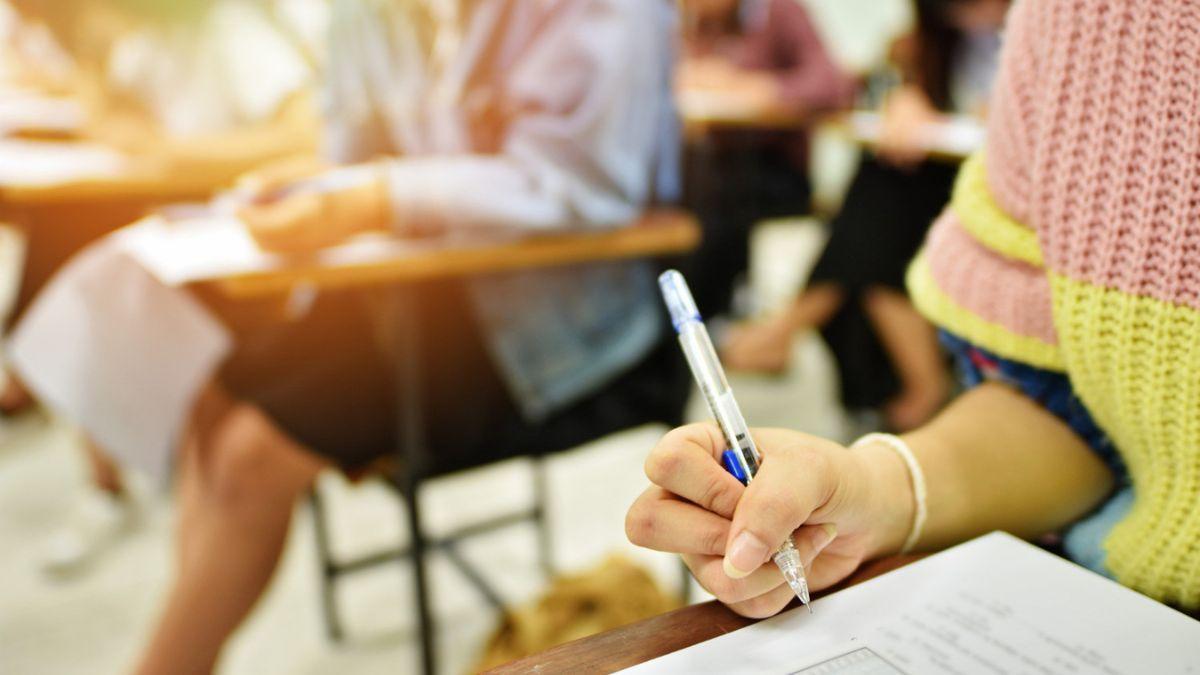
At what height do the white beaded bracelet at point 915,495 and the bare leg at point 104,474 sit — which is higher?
the white beaded bracelet at point 915,495

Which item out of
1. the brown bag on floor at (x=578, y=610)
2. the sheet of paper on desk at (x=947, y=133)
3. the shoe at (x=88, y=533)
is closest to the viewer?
the brown bag on floor at (x=578, y=610)

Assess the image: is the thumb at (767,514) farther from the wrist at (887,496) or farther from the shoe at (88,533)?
the shoe at (88,533)

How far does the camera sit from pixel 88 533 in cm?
186

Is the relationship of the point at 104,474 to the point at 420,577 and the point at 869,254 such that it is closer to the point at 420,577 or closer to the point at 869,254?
the point at 420,577

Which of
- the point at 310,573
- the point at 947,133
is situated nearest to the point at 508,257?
the point at 310,573

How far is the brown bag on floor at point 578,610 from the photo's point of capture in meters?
1.23

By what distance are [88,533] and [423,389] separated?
3.91 ft

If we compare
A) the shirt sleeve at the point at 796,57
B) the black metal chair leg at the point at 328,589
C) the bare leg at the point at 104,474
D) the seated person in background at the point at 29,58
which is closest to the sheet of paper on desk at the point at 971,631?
the black metal chair leg at the point at 328,589

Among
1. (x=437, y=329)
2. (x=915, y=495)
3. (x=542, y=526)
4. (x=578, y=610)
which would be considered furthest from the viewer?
(x=542, y=526)

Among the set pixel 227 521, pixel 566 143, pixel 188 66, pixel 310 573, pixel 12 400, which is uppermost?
pixel 188 66

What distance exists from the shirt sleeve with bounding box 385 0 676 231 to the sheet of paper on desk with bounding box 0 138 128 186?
0.81 metres

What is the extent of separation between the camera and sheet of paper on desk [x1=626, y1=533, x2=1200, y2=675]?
0.35 metres

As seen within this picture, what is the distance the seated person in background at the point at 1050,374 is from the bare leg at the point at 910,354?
1.67 meters

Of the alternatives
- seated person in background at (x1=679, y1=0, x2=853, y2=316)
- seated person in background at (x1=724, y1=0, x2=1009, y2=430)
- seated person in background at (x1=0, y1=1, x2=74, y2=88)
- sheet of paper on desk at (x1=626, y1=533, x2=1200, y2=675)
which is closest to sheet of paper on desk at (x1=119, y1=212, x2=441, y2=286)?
sheet of paper on desk at (x1=626, y1=533, x2=1200, y2=675)
